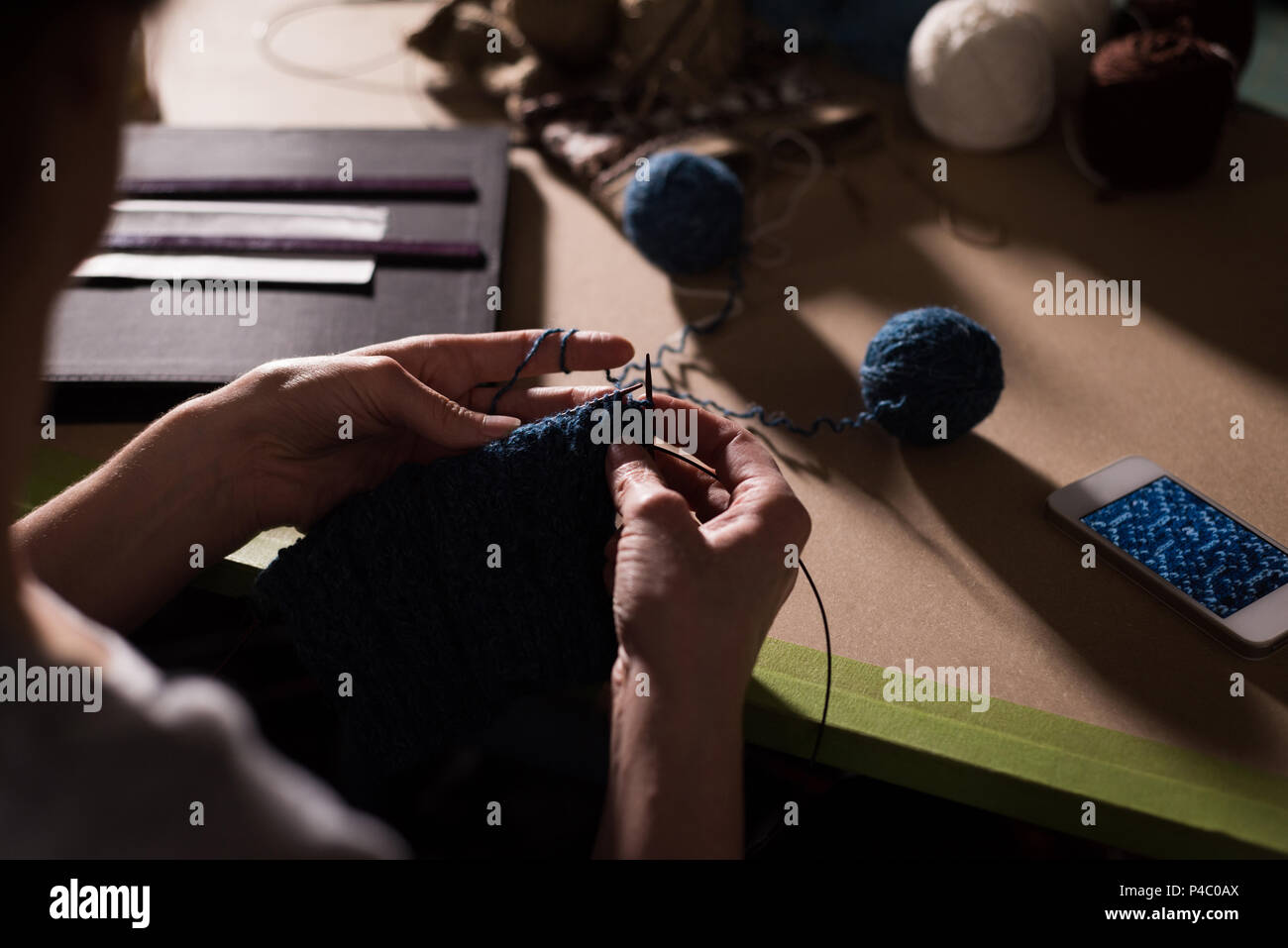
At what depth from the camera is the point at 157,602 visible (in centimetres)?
74

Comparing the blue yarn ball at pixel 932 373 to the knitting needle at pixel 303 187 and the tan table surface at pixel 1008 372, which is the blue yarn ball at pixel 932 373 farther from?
the knitting needle at pixel 303 187

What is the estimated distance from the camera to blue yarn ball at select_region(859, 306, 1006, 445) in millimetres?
775

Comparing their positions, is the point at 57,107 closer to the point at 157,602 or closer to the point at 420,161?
the point at 157,602

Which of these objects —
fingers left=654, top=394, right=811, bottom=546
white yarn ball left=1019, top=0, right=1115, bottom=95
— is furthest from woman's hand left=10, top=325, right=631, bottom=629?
white yarn ball left=1019, top=0, right=1115, bottom=95

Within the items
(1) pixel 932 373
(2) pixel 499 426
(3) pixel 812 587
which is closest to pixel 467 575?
(2) pixel 499 426

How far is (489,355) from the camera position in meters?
0.81

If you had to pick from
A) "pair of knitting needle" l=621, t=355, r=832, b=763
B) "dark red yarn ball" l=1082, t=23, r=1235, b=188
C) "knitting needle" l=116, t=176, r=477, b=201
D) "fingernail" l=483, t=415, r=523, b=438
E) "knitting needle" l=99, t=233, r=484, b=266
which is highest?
"dark red yarn ball" l=1082, t=23, r=1235, b=188

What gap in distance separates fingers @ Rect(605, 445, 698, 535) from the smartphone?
0.31 meters

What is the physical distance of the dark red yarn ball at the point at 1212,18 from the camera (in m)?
1.13

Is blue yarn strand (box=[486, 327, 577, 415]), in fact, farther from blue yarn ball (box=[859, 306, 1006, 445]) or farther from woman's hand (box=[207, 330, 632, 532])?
blue yarn ball (box=[859, 306, 1006, 445])
